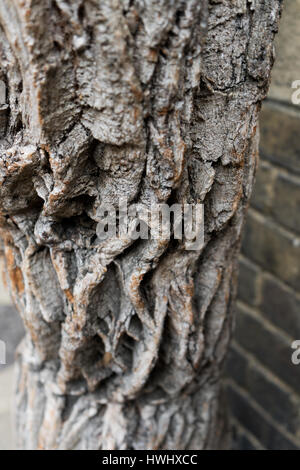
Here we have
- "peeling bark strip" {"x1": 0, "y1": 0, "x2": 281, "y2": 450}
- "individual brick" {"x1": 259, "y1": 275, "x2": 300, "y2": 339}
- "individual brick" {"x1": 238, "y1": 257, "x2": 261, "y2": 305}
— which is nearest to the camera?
"peeling bark strip" {"x1": 0, "y1": 0, "x2": 281, "y2": 450}

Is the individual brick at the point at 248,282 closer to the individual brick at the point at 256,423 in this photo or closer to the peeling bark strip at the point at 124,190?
the individual brick at the point at 256,423

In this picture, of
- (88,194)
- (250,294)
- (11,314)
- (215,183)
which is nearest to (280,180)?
(250,294)

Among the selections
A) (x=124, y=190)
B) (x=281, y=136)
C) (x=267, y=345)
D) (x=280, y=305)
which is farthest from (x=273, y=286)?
(x=124, y=190)

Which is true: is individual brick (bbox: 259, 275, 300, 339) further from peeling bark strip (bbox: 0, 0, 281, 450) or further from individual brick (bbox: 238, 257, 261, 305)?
peeling bark strip (bbox: 0, 0, 281, 450)

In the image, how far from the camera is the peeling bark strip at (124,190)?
0.56 m

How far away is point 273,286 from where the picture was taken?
4.48 ft

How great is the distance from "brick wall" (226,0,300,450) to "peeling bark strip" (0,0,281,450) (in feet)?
1.53

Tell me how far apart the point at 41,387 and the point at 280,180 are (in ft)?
2.57

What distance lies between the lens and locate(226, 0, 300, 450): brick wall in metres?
1.19

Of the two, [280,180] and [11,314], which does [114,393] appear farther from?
[11,314]

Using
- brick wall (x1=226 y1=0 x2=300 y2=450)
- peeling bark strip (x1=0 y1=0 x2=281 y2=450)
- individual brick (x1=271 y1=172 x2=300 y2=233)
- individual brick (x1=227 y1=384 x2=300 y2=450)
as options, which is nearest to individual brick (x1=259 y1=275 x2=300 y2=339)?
brick wall (x1=226 y1=0 x2=300 y2=450)

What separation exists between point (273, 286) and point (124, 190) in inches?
32.4

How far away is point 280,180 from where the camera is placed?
1.27m

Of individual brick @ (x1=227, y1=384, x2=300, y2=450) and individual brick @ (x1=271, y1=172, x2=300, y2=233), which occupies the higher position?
individual brick @ (x1=271, y1=172, x2=300, y2=233)
